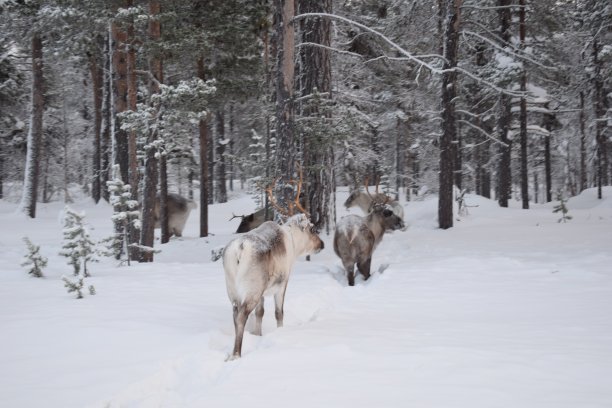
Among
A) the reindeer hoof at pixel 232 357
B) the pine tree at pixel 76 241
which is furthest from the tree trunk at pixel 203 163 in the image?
the reindeer hoof at pixel 232 357

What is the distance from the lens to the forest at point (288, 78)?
11352 mm

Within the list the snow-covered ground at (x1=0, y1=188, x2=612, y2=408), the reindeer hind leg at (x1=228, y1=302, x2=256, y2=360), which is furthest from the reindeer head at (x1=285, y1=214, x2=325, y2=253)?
the reindeer hind leg at (x1=228, y1=302, x2=256, y2=360)

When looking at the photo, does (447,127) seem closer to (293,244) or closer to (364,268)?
(364,268)

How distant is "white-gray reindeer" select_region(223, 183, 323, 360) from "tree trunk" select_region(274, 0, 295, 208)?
3.79 meters

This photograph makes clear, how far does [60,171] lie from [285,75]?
33.7 m

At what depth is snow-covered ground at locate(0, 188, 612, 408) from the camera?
11.6ft

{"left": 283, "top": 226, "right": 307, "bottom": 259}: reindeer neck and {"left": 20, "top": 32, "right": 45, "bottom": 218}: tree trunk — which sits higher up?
{"left": 20, "top": 32, "right": 45, "bottom": 218}: tree trunk

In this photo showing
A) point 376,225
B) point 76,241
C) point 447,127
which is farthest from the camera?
point 447,127

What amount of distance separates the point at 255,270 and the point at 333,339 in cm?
112

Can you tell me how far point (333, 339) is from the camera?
4.96 meters

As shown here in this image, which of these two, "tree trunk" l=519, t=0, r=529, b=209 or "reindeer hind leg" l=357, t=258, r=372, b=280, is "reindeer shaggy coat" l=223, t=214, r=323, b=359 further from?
"tree trunk" l=519, t=0, r=529, b=209

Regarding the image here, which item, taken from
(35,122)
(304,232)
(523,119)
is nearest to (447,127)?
(523,119)

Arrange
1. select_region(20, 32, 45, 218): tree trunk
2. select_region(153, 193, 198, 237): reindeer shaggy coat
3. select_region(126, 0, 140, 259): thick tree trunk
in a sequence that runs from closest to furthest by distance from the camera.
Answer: select_region(126, 0, 140, 259): thick tree trunk → select_region(153, 193, 198, 237): reindeer shaggy coat → select_region(20, 32, 45, 218): tree trunk

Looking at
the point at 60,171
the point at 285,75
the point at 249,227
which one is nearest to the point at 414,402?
the point at 285,75
